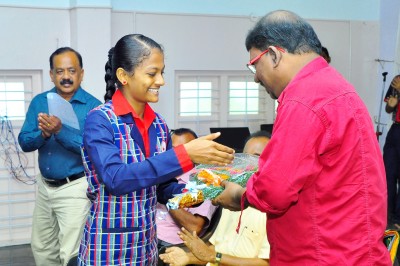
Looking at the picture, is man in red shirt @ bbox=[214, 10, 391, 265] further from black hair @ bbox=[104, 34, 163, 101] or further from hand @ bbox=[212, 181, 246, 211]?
black hair @ bbox=[104, 34, 163, 101]

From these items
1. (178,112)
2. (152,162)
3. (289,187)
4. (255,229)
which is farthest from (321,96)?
(178,112)

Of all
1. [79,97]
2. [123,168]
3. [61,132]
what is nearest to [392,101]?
[79,97]

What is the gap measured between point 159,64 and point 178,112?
4.19m

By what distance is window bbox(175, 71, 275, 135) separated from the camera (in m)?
6.11

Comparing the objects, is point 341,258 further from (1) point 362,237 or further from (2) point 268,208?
(2) point 268,208

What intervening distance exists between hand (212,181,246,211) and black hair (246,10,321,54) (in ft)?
1.58

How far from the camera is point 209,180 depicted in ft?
6.28

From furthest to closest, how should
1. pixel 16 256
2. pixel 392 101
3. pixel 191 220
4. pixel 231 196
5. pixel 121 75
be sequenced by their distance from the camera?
pixel 392 101 → pixel 16 256 → pixel 191 220 → pixel 121 75 → pixel 231 196

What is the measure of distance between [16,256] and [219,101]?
279 cm

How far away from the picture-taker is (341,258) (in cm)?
148

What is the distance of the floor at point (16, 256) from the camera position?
4660 millimetres


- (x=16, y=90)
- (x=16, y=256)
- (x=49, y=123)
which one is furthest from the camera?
(x=16, y=90)

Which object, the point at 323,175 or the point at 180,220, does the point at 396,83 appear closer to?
the point at 180,220

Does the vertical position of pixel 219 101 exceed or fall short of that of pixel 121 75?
it falls short
